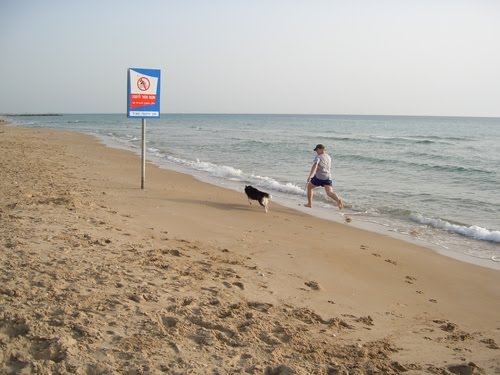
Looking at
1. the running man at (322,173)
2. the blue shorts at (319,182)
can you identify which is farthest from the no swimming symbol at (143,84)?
the blue shorts at (319,182)

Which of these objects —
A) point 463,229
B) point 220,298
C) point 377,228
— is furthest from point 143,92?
point 463,229

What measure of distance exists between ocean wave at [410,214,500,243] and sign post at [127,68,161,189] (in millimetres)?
6738

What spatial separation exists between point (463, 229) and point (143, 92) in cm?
773

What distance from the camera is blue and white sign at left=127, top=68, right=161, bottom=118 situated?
988 cm

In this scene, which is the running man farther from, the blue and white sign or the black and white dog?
the blue and white sign

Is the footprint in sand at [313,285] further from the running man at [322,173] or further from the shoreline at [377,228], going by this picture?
the running man at [322,173]

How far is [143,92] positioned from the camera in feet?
33.1

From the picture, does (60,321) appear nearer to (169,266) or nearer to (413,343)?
(169,266)

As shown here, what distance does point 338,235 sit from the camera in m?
8.32

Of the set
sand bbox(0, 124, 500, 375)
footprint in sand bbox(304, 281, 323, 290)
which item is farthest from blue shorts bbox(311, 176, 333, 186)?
footprint in sand bbox(304, 281, 323, 290)

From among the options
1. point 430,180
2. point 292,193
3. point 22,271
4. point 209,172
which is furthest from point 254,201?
point 430,180

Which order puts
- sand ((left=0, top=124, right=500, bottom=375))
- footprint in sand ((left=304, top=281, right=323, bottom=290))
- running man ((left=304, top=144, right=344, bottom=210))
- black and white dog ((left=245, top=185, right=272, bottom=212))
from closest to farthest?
sand ((left=0, top=124, right=500, bottom=375))
footprint in sand ((left=304, top=281, right=323, bottom=290))
black and white dog ((left=245, top=185, right=272, bottom=212))
running man ((left=304, top=144, right=344, bottom=210))

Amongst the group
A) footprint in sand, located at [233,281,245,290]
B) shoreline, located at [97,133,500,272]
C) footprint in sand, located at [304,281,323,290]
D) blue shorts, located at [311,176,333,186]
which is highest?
blue shorts, located at [311,176,333,186]

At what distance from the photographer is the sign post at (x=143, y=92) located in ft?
32.4
